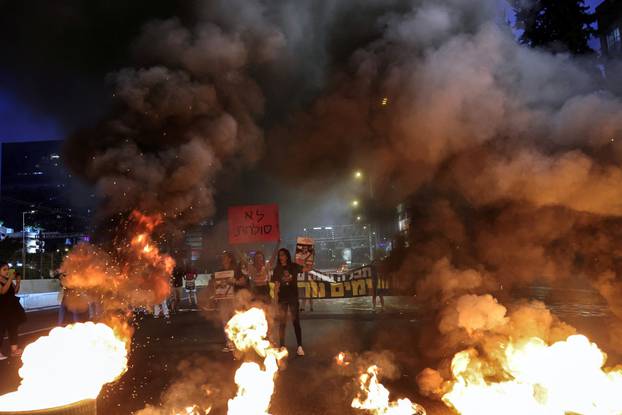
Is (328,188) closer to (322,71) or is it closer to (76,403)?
(322,71)

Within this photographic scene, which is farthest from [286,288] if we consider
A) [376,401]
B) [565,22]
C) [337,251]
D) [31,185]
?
[31,185]

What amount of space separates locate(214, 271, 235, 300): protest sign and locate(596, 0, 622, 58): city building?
20465mm

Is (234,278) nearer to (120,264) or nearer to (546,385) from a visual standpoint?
(120,264)

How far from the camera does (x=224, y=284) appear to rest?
8086 mm

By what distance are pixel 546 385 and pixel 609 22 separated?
2465 centimetres

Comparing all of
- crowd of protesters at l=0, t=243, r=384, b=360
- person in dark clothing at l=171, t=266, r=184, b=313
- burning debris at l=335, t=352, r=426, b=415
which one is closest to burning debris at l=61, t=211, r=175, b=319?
crowd of protesters at l=0, t=243, r=384, b=360

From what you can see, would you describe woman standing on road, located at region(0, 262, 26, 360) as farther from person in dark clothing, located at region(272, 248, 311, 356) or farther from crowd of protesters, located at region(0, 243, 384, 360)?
person in dark clothing, located at region(272, 248, 311, 356)

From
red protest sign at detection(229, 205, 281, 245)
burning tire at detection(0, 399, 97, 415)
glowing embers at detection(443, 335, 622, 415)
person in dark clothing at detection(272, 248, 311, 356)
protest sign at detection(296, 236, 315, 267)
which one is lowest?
glowing embers at detection(443, 335, 622, 415)

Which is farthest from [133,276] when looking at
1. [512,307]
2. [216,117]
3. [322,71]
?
[512,307]

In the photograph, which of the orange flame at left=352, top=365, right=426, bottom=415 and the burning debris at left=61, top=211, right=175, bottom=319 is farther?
the burning debris at left=61, top=211, right=175, bottom=319

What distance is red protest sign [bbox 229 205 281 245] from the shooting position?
34.4 ft

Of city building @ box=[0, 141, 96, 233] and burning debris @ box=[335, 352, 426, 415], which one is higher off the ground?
city building @ box=[0, 141, 96, 233]

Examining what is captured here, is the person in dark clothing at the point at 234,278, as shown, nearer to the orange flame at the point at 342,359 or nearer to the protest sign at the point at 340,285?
the orange flame at the point at 342,359

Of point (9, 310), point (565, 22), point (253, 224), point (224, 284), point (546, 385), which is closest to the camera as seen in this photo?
point (546, 385)
